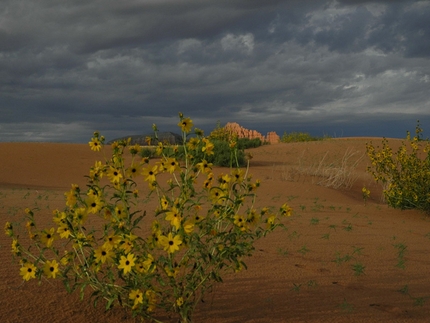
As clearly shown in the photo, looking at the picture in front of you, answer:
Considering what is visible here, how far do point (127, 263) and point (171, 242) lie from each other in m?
0.33

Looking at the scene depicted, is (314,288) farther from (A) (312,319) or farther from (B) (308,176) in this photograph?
(B) (308,176)

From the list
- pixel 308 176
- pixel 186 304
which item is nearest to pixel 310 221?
pixel 186 304

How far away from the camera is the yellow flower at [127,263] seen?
3.40 meters

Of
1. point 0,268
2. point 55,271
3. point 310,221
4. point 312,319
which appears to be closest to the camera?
point 55,271

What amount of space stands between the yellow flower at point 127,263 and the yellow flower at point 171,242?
22cm

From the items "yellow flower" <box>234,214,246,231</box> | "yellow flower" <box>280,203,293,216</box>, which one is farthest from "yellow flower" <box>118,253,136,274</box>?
"yellow flower" <box>280,203,293,216</box>

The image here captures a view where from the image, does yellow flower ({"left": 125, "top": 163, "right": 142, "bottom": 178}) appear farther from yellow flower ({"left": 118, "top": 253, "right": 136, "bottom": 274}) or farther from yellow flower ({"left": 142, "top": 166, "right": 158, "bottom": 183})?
yellow flower ({"left": 118, "top": 253, "right": 136, "bottom": 274})

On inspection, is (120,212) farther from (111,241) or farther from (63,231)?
(63,231)

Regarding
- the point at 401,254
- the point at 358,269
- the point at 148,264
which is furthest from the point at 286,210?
the point at 401,254

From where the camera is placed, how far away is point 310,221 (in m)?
9.76

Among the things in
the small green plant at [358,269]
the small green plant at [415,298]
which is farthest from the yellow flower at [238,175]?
the small green plant at [358,269]

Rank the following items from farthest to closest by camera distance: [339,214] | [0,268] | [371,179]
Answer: [371,179] → [339,214] → [0,268]

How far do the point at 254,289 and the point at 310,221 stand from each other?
4.83m

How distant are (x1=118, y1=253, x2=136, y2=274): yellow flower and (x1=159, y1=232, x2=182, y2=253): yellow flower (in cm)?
22
